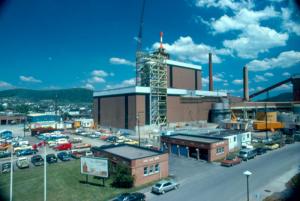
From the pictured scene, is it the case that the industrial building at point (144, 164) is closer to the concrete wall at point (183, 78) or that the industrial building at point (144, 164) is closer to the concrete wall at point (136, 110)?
the concrete wall at point (136, 110)

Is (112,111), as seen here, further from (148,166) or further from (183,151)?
(148,166)

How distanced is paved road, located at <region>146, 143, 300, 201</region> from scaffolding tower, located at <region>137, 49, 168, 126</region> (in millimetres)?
36870

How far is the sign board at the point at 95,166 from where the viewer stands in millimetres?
22672

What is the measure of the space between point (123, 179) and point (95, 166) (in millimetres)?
3108

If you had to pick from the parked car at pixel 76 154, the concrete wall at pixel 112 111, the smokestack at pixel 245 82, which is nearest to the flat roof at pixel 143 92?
the concrete wall at pixel 112 111

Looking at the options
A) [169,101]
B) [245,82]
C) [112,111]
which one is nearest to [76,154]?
[112,111]

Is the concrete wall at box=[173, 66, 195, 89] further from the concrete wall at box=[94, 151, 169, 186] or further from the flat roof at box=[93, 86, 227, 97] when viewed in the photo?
the concrete wall at box=[94, 151, 169, 186]

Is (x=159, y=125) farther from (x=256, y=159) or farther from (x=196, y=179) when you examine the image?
(x=196, y=179)

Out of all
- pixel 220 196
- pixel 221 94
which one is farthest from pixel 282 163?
pixel 221 94

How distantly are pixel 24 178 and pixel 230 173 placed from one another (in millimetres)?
20735

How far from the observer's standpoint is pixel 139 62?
73125mm

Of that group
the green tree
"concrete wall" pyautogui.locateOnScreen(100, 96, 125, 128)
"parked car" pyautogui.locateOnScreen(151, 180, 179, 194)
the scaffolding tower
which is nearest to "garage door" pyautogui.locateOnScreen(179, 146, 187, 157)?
"parked car" pyautogui.locateOnScreen(151, 180, 179, 194)

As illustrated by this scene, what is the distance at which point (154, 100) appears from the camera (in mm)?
69062

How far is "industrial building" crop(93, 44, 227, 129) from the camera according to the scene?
66125 mm
